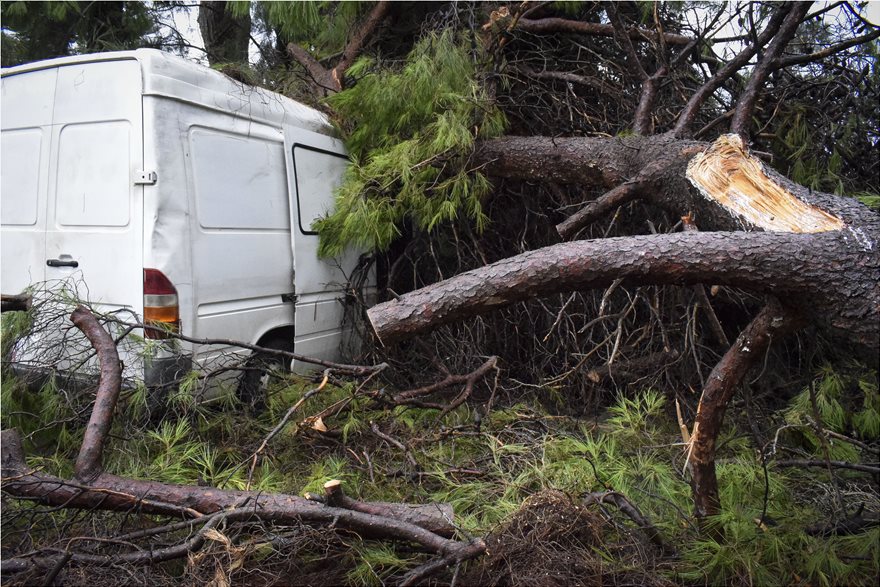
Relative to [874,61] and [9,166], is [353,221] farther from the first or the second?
[874,61]

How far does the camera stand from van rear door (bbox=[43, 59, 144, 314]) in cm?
342

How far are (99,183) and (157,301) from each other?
0.78m

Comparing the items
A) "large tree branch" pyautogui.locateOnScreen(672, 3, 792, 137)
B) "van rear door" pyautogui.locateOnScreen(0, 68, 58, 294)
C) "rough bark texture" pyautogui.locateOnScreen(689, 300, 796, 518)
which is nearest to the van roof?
"van rear door" pyautogui.locateOnScreen(0, 68, 58, 294)

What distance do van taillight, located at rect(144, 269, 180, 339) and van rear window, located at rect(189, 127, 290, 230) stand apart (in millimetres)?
439

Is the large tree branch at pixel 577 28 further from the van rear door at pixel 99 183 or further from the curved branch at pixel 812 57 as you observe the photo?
the van rear door at pixel 99 183

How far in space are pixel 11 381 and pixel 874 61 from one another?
562cm

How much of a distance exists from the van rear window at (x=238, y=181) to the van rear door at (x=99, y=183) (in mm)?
361

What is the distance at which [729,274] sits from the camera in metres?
2.27

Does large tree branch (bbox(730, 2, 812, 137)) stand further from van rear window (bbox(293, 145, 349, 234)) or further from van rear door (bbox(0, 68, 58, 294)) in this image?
van rear door (bbox(0, 68, 58, 294))

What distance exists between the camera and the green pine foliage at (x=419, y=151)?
4.28m

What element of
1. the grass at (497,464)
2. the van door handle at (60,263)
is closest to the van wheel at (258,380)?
the grass at (497,464)

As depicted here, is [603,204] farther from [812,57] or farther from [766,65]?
[812,57]

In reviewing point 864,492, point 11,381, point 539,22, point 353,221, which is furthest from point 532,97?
point 11,381

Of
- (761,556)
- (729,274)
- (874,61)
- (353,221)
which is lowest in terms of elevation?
(761,556)
